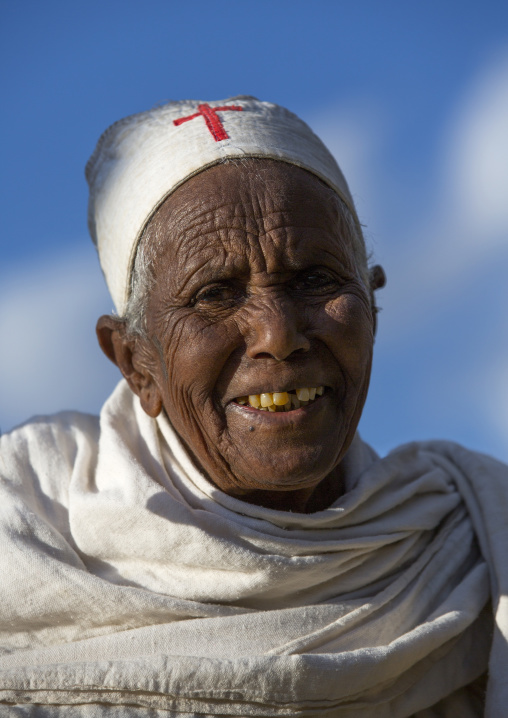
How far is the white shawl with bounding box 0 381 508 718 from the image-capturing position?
2.50 metres

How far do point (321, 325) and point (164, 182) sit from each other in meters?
0.77

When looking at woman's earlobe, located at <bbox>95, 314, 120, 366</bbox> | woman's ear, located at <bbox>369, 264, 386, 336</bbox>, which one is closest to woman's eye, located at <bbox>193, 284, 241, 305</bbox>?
woman's earlobe, located at <bbox>95, 314, 120, 366</bbox>

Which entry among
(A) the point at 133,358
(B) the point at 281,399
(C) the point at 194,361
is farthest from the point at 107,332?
(B) the point at 281,399

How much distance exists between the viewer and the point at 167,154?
120 inches

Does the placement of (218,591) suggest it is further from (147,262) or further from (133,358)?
(147,262)

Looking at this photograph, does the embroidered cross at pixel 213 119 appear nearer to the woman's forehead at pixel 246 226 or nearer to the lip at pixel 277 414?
the woman's forehead at pixel 246 226

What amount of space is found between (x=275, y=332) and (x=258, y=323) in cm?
8

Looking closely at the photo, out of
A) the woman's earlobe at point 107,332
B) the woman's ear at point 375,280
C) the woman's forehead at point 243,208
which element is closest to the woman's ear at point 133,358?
the woman's earlobe at point 107,332

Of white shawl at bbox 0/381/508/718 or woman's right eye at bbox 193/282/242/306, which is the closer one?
white shawl at bbox 0/381/508/718

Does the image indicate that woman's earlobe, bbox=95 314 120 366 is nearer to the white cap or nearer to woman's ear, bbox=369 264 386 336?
the white cap

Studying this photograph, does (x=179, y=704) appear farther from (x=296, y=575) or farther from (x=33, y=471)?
(x=33, y=471)

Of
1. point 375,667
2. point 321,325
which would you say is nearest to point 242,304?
point 321,325

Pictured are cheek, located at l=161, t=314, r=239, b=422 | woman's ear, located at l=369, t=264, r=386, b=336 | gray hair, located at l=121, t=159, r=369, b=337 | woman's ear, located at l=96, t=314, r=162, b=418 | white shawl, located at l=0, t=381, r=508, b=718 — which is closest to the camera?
white shawl, located at l=0, t=381, r=508, b=718

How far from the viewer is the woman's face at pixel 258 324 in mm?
2684
